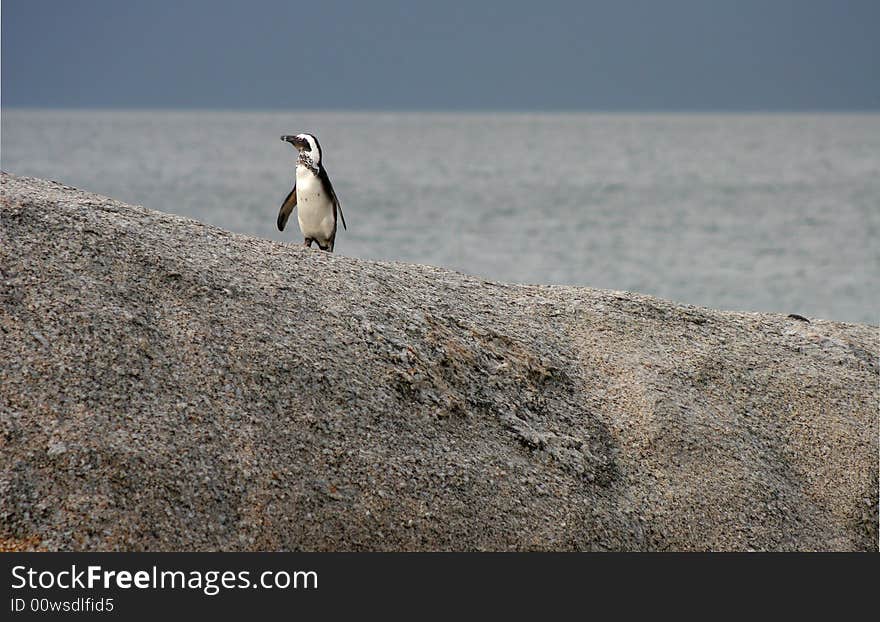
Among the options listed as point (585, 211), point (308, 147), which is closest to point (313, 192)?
point (308, 147)

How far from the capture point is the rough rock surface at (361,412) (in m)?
3.47

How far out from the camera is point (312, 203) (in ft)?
17.2

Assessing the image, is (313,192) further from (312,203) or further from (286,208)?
(286,208)

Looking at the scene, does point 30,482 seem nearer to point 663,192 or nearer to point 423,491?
point 423,491

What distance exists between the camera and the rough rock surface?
3.47 meters

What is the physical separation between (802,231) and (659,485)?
28026mm

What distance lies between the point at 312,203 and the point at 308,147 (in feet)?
0.97

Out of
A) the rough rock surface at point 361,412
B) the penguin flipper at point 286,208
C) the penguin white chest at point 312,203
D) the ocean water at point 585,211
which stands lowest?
the rough rock surface at point 361,412

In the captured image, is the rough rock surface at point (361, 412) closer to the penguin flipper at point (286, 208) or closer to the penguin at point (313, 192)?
the penguin at point (313, 192)

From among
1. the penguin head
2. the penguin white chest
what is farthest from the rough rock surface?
the penguin head

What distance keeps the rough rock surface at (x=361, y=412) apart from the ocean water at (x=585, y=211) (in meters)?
0.64

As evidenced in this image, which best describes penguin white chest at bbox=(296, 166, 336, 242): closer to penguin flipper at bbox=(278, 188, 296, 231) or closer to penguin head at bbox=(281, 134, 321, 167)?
penguin head at bbox=(281, 134, 321, 167)

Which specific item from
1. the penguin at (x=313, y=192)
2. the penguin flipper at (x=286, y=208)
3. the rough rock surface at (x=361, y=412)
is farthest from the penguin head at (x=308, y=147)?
the rough rock surface at (x=361, y=412)
